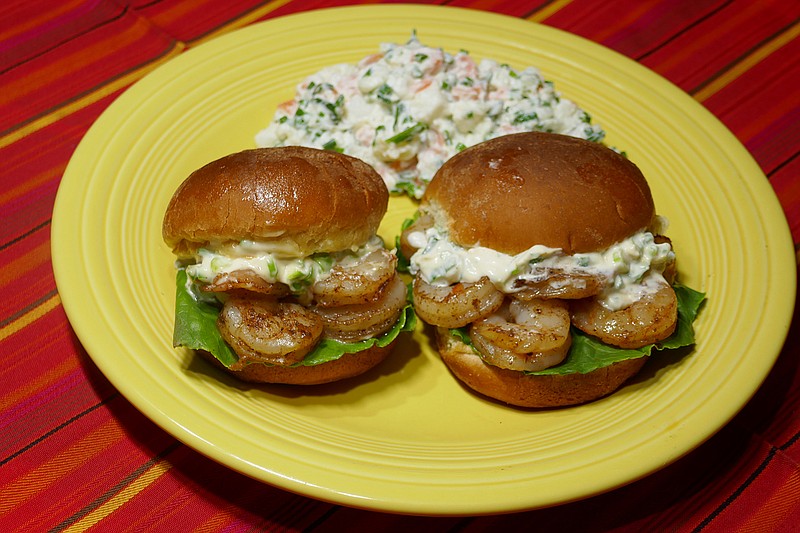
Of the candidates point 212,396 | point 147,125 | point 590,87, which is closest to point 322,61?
point 147,125

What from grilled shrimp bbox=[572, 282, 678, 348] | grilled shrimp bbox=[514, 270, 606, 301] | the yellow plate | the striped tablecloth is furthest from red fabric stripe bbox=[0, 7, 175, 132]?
grilled shrimp bbox=[572, 282, 678, 348]

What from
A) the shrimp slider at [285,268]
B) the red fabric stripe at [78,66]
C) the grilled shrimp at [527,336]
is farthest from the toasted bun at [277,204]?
the red fabric stripe at [78,66]

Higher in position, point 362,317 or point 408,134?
point 408,134

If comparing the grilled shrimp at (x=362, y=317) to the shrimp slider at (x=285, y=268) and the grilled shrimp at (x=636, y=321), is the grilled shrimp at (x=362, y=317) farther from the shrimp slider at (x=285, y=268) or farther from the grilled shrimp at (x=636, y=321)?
the grilled shrimp at (x=636, y=321)

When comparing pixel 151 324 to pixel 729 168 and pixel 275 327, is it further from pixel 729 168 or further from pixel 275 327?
pixel 729 168

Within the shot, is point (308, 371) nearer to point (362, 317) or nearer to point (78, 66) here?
point (362, 317)

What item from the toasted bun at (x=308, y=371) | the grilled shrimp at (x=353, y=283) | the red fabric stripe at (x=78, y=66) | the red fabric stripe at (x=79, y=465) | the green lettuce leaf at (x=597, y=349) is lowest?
the red fabric stripe at (x=79, y=465)

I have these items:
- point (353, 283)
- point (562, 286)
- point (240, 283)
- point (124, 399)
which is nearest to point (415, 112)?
point (353, 283)

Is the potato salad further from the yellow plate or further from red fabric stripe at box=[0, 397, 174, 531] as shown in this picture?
red fabric stripe at box=[0, 397, 174, 531]
